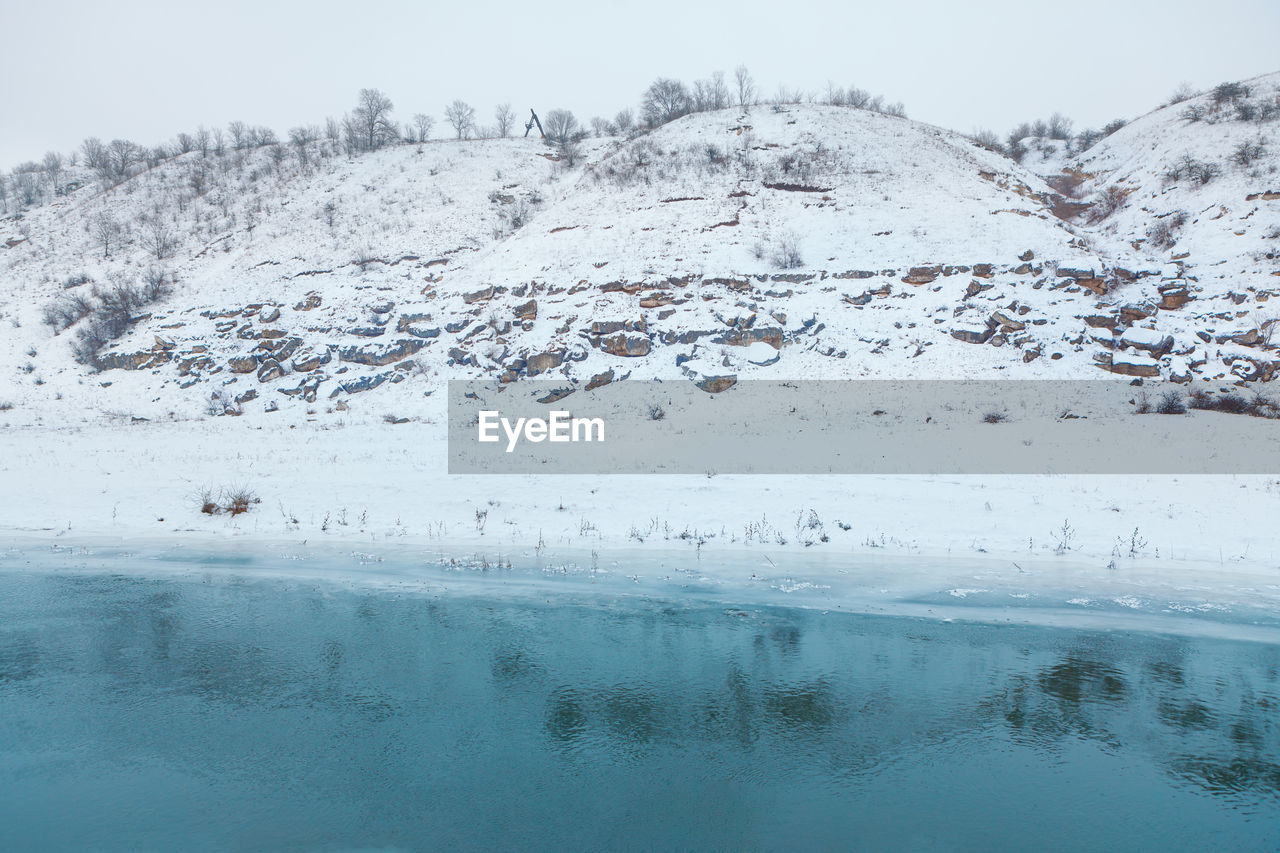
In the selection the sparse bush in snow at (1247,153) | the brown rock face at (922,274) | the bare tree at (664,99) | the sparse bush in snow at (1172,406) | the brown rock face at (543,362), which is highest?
the bare tree at (664,99)

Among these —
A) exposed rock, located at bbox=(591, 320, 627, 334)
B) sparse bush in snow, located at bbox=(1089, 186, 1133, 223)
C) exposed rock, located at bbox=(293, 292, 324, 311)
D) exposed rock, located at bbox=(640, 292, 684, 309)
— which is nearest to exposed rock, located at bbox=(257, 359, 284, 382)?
exposed rock, located at bbox=(293, 292, 324, 311)

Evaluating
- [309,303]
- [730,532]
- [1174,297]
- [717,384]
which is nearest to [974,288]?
[1174,297]

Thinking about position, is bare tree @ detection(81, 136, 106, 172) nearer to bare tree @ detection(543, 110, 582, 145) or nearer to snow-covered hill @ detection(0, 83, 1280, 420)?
snow-covered hill @ detection(0, 83, 1280, 420)

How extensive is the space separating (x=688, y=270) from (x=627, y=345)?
6.00 m

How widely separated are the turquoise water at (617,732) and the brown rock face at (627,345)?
19106 millimetres

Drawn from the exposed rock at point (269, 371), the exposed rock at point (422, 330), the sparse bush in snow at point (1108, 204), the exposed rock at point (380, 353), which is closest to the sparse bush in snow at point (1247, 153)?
the sparse bush in snow at point (1108, 204)

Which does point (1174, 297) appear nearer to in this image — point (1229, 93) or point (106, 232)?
point (1229, 93)

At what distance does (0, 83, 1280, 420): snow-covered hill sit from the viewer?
27062 mm

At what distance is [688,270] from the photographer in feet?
105

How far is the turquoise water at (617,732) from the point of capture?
5227 millimetres

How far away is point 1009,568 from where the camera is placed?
1141 cm

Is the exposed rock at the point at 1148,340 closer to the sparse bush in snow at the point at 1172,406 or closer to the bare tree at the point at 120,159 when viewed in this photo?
the sparse bush in snow at the point at 1172,406

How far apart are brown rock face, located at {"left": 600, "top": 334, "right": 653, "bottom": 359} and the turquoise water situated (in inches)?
752

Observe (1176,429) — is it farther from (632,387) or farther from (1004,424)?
(632,387)
